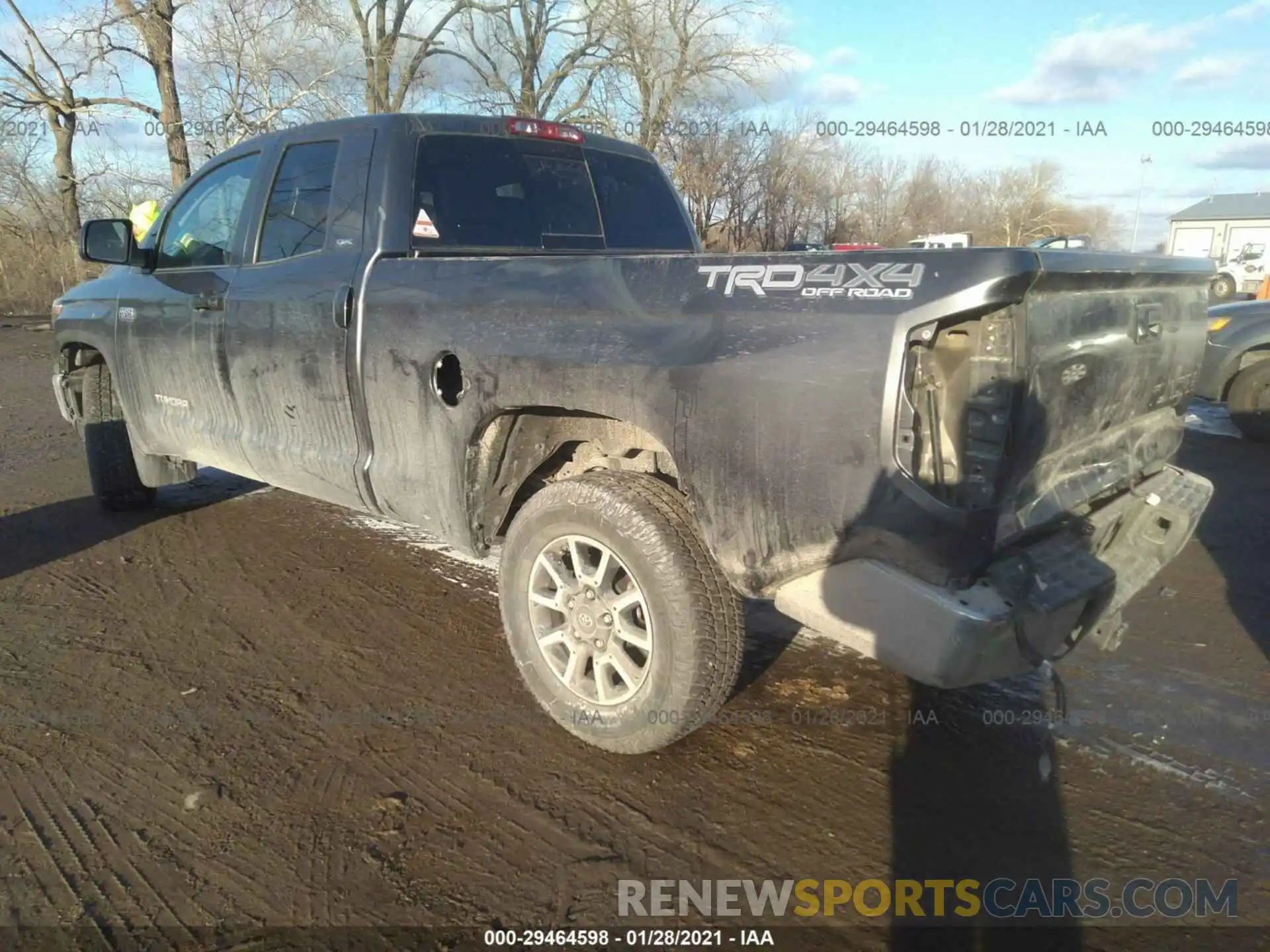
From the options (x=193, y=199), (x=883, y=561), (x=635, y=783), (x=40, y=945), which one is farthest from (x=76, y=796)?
(x=193, y=199)

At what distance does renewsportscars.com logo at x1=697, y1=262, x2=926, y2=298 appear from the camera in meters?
2.09

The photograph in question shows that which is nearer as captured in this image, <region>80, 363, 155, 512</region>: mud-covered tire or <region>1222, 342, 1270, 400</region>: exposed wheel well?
<region>80, 363, 155, 512</region>: mud-covered tire

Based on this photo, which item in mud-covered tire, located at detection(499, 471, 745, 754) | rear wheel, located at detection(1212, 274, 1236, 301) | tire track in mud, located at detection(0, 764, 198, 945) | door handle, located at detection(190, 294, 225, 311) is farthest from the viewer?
rear wheel, located at detection(1212, 274, 1236, 301)

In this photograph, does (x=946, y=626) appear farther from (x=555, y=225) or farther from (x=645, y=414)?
(x=555, y=225)

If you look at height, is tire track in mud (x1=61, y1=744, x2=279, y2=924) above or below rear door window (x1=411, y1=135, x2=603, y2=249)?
below

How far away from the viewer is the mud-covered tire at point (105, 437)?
527 cm

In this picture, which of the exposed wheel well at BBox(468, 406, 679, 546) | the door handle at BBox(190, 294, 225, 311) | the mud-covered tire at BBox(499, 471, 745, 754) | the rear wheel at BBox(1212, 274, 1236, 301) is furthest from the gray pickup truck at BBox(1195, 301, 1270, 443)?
the rear wheel at BBox(1212, 274, 1236, 301)

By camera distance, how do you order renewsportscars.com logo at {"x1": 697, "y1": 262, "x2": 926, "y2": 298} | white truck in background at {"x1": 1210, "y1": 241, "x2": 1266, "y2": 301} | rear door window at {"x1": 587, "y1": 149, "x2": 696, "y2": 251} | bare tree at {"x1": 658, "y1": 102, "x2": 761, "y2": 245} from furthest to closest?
white truck in background at {"x1": 1210, "y1": 241, "x2": 1266, "y2": 301} < bare tree at {"x1": 658, "y1": 102, "x2": 761, "y2": 245} < rear door window at {"x1": 587, "y1": 149, "x2": 696, "y2": 251} < renewsportscars.com logo at {"x1": 697, "y1": 262, "x2": 926, "y2": 298}

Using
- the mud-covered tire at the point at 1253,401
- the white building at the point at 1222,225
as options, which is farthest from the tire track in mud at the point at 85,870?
the white building at the point at 1222,225

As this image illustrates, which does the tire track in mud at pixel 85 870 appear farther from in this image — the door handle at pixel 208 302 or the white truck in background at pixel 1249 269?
the white truck in background at pixel 1249 269

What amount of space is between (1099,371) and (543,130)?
2.61 m

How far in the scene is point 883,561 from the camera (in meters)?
2.21

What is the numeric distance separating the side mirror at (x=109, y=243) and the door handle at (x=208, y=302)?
68 cm

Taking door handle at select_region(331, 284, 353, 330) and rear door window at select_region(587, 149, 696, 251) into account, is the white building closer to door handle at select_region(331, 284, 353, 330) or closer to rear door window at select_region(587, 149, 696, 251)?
rear door window at select_region(587, 149, 696, 251)
